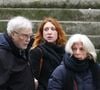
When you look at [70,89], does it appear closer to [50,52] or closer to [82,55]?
[82,55]

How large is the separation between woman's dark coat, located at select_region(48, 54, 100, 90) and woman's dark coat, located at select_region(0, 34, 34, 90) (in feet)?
0.98

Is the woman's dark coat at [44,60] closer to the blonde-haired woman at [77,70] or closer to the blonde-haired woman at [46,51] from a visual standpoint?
the blonde-haired woman at [46,51]

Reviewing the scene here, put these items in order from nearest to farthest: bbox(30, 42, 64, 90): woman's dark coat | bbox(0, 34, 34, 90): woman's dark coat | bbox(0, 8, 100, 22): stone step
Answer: bbox(0, 34, 34, 90): woman's dark coat
bbox(30, 42, 64, 90): woman's dark coat
bbox(0, 8, 100, 22): stone step

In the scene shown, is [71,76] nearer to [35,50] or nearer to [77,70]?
[77,70]

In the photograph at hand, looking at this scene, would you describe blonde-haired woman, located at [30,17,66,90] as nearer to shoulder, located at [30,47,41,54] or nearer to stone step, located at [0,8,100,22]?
shoulder, located at [30,47,41,54]

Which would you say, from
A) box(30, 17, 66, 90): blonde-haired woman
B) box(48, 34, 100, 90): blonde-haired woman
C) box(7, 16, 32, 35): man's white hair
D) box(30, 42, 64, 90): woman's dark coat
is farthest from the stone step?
box(7, 16, 32, 35): man's white hair

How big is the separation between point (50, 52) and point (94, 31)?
3.48m

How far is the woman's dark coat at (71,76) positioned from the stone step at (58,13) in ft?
14.8

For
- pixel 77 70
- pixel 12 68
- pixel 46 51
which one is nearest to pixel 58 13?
pixel 46 51

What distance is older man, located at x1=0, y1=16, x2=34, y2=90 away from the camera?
4.48 m

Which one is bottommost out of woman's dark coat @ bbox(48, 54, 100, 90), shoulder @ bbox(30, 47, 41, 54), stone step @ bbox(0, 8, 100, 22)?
woman's dark coat @ bbox(48, 54, 100, 90)

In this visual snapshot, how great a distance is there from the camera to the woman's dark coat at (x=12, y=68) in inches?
175

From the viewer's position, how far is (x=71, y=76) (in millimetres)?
4828

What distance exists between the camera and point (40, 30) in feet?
19.2
